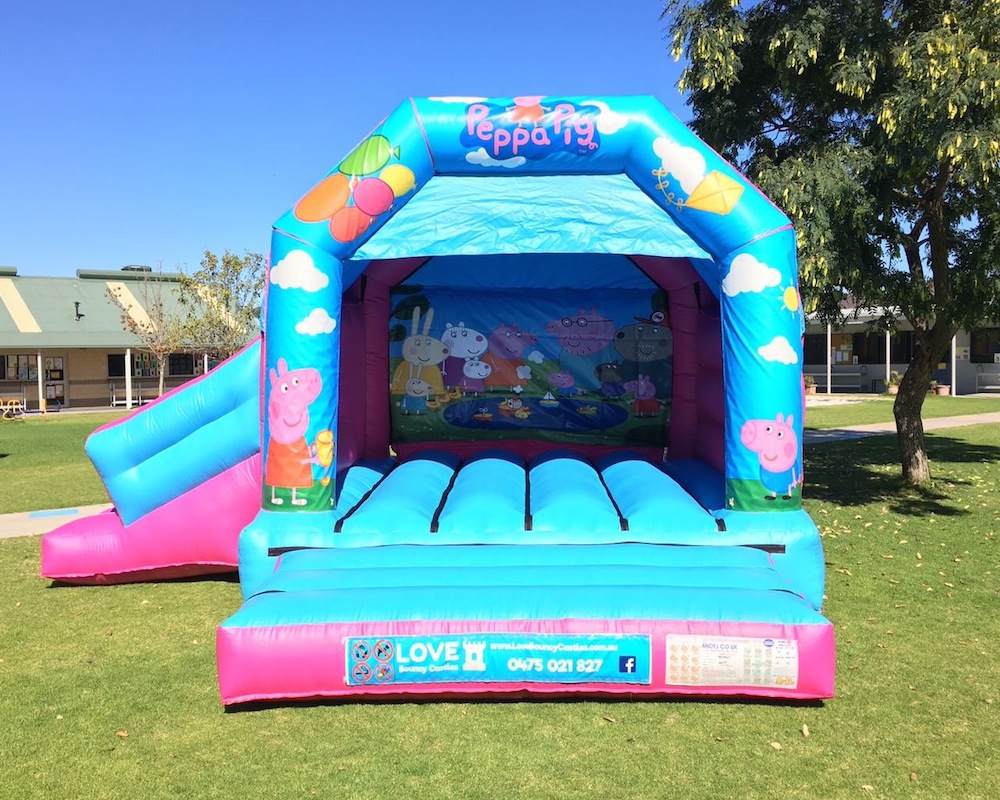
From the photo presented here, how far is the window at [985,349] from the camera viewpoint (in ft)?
90.5

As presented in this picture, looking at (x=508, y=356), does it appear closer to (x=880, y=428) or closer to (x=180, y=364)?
(x=880, y=428)

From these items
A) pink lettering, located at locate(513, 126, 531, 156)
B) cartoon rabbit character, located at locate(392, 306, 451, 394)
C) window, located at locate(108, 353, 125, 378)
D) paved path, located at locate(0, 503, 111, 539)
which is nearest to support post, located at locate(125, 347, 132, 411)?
window, located at locate(108, 353, 125, 378)

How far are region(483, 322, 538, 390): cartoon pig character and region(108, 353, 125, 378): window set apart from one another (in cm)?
2302

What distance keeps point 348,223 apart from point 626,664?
290 cm

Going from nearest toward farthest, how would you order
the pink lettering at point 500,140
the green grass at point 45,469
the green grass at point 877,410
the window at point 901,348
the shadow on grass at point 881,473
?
the pink lettering at point 500,140 → the shadow on grass at point 881,473 → the green grass at point 45,469 → the green grass at point 877,410 → the window at point 901,348

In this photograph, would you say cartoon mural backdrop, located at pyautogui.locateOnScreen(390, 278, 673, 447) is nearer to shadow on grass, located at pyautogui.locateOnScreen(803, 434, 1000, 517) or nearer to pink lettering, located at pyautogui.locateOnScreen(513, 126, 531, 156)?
pink lettering, located at pyautogui.locateOnScreen(513, 126, 531, 156)

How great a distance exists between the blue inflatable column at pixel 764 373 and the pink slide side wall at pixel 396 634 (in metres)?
1.18

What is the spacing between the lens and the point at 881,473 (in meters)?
10.2

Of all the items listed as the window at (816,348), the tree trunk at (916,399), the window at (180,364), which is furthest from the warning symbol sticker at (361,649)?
the window at (816,348)

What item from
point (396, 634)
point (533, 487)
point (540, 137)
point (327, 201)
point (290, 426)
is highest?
point (540, 137)

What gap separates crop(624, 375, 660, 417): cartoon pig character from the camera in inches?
283

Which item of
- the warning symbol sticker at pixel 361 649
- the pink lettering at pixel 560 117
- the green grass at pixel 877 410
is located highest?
the pink lettering at pixel 560 117

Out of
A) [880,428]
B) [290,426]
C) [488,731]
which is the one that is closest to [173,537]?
[290,426]

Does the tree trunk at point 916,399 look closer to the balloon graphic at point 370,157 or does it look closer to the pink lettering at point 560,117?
the pink lettering at point 560,117
